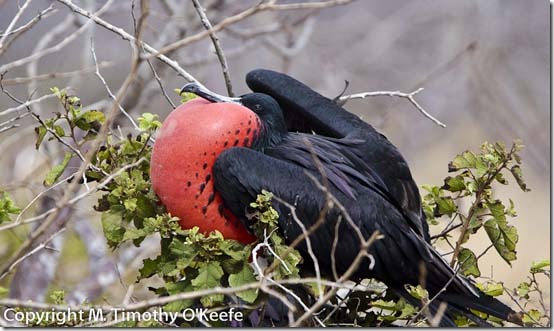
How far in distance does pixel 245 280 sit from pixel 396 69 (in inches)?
223

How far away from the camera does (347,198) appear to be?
11.1 ft

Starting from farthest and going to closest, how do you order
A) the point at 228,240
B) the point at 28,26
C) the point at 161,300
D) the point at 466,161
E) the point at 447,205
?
the point at 447,205 < the point at 466,161 < the point at 228,240 < the point at 28,26 < the point at 161,300

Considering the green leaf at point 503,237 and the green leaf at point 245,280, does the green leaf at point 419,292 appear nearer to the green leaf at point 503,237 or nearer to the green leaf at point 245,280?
the green leaf at point 503,237

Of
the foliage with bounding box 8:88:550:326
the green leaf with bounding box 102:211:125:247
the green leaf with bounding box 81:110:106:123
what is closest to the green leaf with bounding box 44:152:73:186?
the foliage with bounding box 8:88:550:326

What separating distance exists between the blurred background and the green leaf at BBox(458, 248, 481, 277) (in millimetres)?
2029

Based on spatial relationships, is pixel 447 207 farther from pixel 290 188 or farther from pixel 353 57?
pixel 353 57

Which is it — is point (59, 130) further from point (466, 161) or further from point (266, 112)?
point (466, 161)

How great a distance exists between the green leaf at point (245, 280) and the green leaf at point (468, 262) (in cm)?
78

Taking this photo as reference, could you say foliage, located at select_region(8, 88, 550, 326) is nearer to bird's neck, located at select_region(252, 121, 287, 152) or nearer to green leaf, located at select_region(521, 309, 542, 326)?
green leaf, located at select_region(521, 309, 542, 326)

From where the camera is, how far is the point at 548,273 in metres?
3.38

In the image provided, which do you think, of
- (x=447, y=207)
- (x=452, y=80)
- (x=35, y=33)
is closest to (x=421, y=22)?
(x=452, y=80)

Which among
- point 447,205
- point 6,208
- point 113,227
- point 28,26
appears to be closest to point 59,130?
point 113,227

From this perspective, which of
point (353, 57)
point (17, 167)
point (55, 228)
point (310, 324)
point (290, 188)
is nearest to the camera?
point (310, 324)

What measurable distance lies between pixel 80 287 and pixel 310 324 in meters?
1.87
